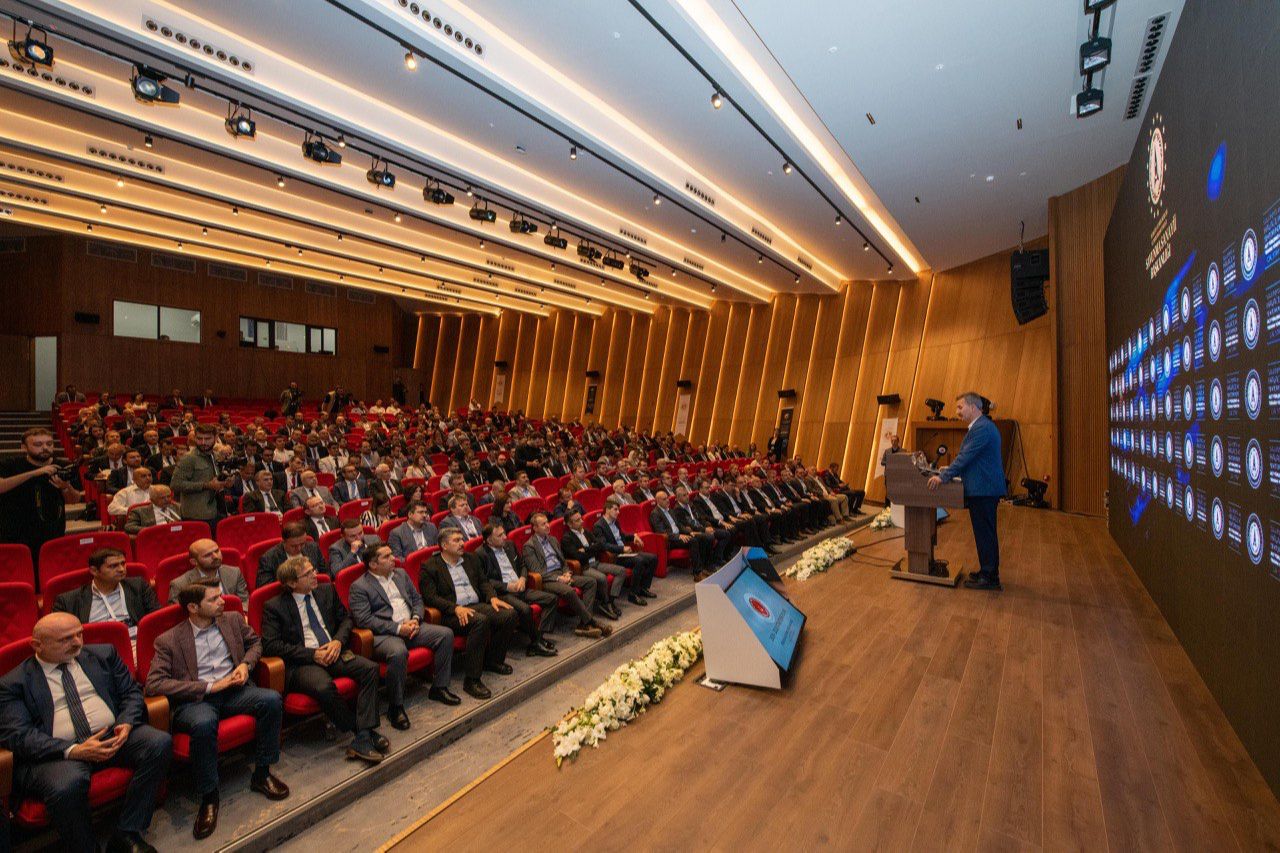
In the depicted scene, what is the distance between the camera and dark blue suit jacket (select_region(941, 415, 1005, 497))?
4.38 metres

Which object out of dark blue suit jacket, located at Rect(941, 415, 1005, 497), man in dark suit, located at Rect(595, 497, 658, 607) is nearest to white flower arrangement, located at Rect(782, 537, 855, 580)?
man in dark suit, located at Rect(595, 497, 658, 607)

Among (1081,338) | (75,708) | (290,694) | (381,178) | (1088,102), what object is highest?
(1088,102)

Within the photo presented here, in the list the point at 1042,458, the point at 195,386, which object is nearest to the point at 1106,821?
the point at 1042,458

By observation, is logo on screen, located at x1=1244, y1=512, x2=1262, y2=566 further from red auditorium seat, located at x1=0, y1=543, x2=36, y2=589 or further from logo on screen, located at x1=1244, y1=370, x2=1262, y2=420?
red auditorium seat, located at x1=0, y1=543, x2=36, y2=589

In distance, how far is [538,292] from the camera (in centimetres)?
1759

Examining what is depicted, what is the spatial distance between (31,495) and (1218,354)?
668 cm

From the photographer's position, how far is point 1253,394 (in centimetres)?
234

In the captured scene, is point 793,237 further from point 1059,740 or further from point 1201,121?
point 1059,740

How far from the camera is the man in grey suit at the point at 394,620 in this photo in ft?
11.3

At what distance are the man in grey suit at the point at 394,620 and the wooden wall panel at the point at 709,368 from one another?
13357 millimetres

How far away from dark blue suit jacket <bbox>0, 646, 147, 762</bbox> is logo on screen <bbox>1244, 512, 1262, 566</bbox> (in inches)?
178

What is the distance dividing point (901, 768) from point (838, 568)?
3.22 meters

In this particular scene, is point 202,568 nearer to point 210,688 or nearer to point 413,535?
point 210,688

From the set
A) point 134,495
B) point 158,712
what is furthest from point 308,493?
point 158,712
